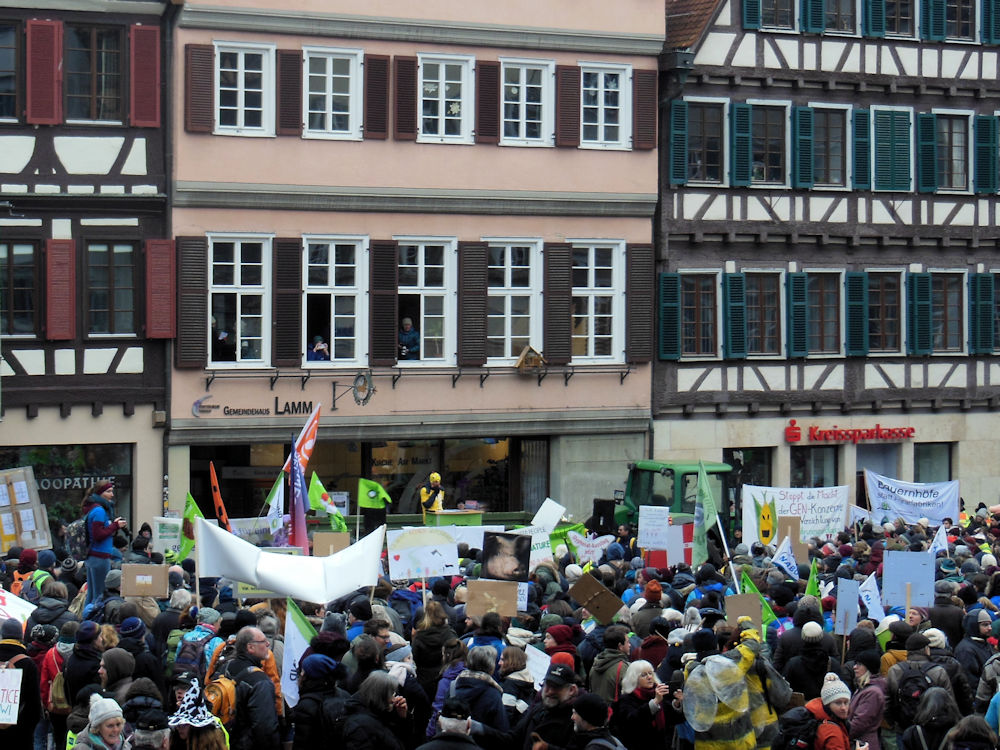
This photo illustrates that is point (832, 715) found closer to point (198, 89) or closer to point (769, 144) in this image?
point (198, 89)

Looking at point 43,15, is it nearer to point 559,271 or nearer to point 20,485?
point 20,485

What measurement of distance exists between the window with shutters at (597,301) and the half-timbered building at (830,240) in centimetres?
87

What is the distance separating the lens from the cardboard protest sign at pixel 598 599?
1331 centimetres

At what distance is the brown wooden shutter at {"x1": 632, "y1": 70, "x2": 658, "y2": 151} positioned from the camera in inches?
1156

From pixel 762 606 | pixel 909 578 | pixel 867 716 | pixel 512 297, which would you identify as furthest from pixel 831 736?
pixel 512 297

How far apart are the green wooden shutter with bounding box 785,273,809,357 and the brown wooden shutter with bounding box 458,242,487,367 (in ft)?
19.8

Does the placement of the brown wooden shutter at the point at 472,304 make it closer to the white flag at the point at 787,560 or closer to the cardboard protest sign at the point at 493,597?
the white flag at the point at 787,560

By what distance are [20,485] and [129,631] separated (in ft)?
41.7

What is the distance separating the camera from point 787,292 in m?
31.2

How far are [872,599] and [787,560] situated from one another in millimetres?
3822

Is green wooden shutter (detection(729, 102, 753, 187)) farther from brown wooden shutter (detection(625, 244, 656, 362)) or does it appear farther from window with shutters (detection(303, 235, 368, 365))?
window with shutters (detection(303, 235, 368, 365))

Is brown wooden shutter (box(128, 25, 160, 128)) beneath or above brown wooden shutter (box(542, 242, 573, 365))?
above

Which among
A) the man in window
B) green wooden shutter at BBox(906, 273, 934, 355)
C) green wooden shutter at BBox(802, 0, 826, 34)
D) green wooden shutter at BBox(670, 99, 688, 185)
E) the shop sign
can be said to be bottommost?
the shop sign

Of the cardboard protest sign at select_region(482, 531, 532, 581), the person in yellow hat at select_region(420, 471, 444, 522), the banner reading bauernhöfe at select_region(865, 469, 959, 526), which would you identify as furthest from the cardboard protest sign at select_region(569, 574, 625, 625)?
the banner reading bauernhöfe at select_region(865, 469, 959, 526)
